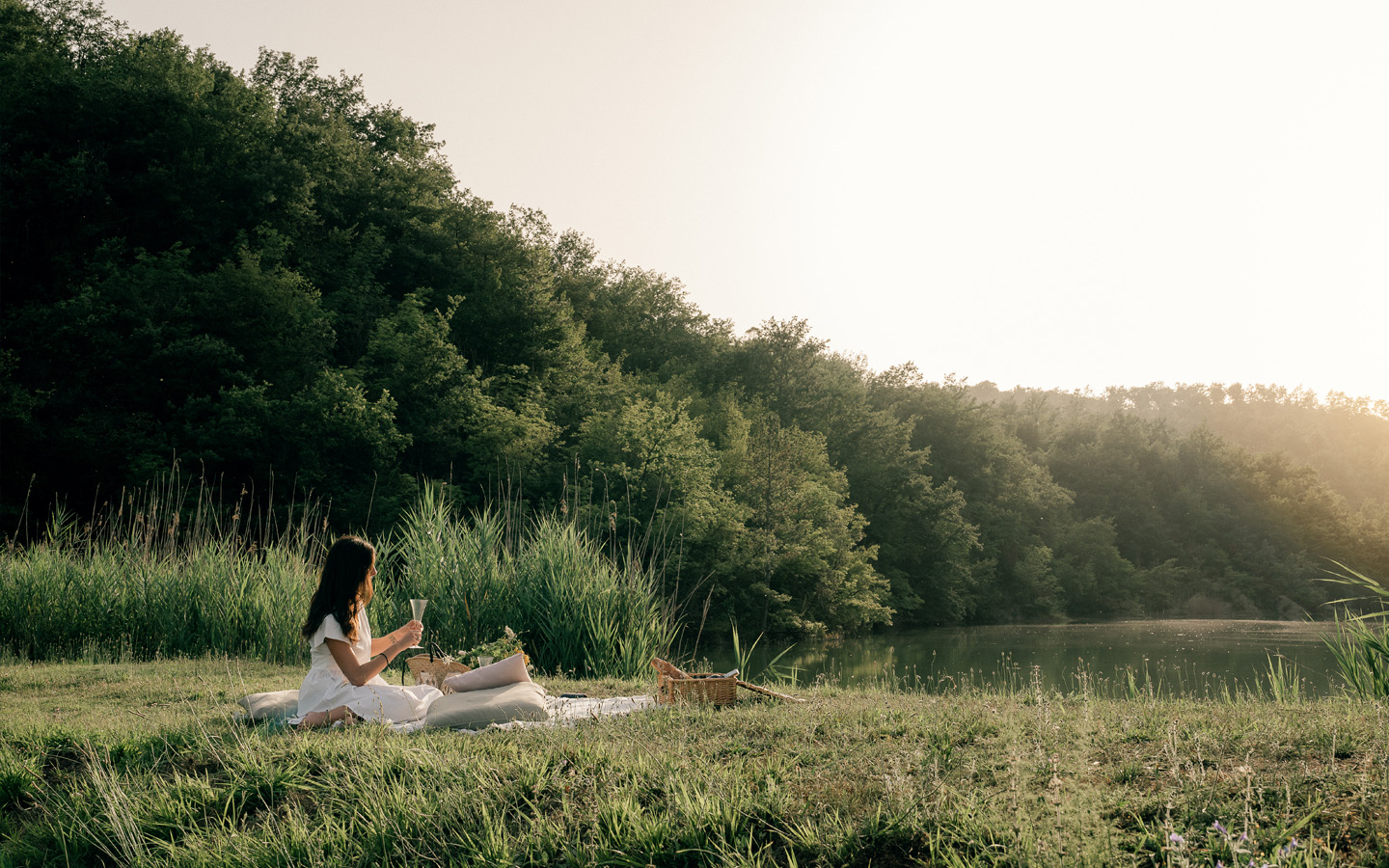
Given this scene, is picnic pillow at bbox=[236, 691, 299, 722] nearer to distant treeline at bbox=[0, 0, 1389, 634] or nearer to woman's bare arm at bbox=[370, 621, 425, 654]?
woman's bare arm at bbox=[370, 621, 425, 654]

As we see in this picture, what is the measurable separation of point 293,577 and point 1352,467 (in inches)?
2549

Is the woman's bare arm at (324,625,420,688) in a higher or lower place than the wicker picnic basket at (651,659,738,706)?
higher

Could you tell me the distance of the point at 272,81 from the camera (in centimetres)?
3181

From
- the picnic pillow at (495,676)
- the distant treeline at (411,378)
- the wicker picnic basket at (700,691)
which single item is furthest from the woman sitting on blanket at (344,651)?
the distant treeline at (411,378)

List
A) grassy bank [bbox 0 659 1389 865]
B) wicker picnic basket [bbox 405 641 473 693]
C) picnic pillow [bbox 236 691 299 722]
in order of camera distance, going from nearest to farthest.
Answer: grassy bank [bbox 0 659 1389 865]
picnic pillow [bbox 236 691 299 722]
wicker picnic basket [bbox 405 641 473 693]

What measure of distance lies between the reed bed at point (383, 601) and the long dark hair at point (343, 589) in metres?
3.20

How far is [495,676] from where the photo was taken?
17.6 ft

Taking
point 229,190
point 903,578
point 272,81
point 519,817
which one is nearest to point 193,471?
point 229,190

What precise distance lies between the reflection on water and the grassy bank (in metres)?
11.5

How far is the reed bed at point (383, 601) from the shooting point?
8359 mm

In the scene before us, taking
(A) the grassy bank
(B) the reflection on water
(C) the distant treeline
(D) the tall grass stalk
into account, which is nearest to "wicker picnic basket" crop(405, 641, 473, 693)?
(A) the grassy bank

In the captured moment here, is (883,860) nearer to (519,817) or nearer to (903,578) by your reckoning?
(519,817)

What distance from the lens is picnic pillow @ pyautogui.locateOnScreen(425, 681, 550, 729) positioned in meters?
5.03

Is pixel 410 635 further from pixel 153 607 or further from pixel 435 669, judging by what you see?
pixel 153 607
